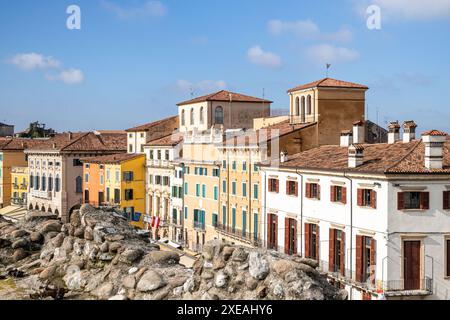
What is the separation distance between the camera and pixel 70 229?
5047 centimetres

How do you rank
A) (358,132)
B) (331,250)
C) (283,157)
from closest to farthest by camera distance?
(331,250) < (283,157) < (358,132)

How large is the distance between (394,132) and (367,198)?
8572 mm

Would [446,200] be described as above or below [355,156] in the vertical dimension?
below

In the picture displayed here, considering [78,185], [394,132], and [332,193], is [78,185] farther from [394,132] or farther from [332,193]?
[332,193]

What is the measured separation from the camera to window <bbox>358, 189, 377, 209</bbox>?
3722 cm

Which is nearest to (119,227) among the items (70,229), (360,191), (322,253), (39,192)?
(70,229)

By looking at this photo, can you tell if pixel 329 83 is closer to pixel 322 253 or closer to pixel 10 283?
pixel 322 253

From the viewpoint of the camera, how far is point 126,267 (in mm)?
41531

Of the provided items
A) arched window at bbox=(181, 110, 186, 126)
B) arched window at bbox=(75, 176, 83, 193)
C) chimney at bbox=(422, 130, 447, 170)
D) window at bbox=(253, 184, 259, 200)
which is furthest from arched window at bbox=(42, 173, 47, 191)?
chimney at bbox=(422, 130, 447, 170)

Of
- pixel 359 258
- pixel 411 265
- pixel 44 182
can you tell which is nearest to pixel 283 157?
pixel 359 258

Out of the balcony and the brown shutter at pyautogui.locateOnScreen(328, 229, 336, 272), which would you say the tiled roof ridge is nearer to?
the brown shutter at pyautogui.locateOnScreen(328, 229, 336, 272)

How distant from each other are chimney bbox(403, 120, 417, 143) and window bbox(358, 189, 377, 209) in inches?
234
